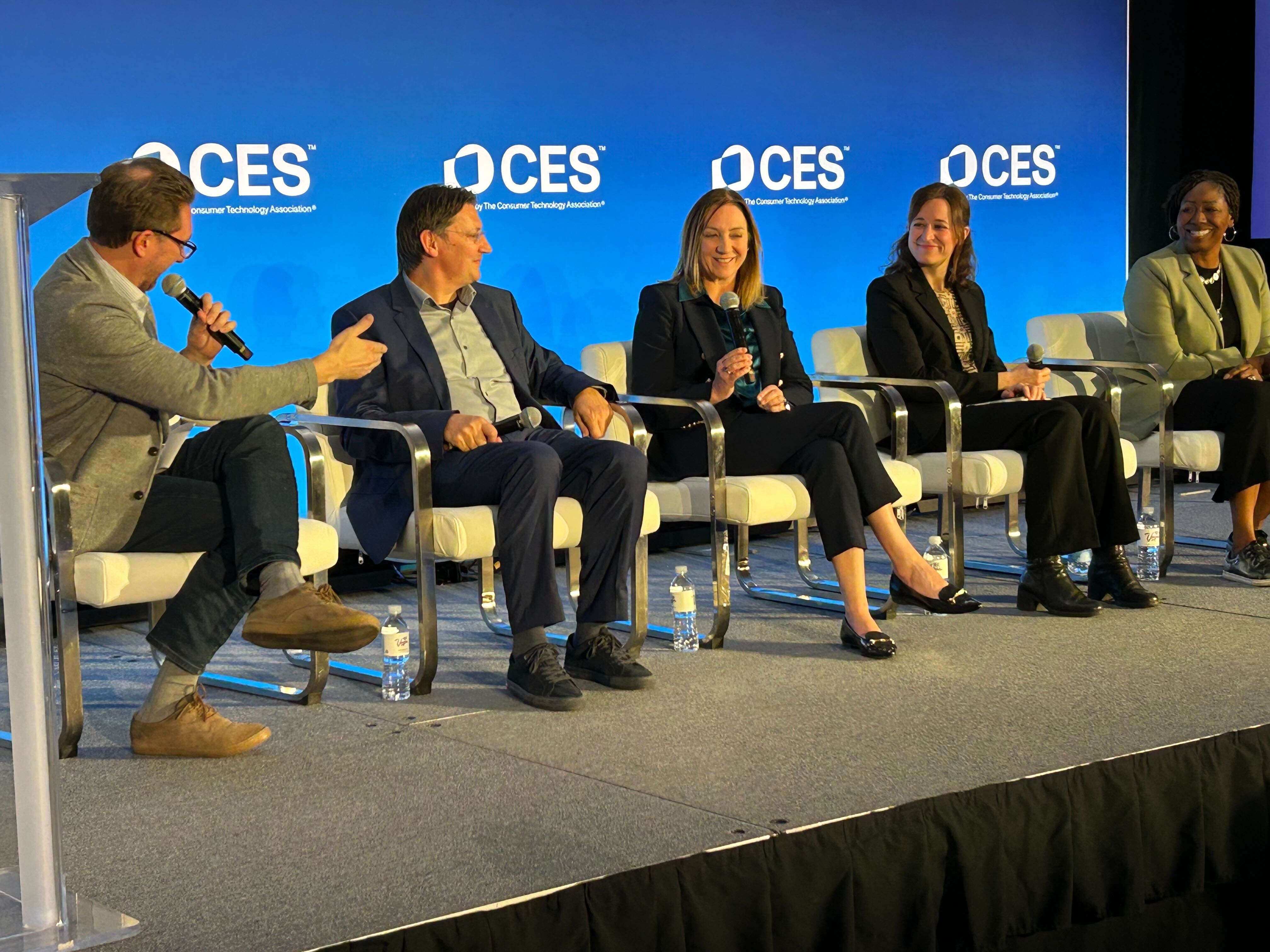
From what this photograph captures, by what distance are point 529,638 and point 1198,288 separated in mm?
2664

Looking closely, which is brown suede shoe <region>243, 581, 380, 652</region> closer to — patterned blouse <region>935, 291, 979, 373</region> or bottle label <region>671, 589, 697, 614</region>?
bottle label <region>671, 589, 697, 614</region>

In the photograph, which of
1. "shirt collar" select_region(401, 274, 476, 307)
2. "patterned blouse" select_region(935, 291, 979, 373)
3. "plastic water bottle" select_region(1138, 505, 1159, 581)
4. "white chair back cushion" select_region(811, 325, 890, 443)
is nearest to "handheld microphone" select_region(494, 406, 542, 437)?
"shirt collar" select_region(401, 274, 476, 307)

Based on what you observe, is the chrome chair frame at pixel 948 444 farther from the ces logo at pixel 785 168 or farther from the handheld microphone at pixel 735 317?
the ces logo at pixel 785 168

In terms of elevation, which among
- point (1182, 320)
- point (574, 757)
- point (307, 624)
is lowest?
point (574, 757)

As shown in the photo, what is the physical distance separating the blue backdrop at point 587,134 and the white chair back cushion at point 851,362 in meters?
0.87

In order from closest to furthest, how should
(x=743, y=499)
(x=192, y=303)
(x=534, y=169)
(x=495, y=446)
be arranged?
(x=192, y=303)
(x=495, y=446)
(x=743, y=499)
(x=534, y=169)

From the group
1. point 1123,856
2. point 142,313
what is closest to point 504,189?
point 142,313

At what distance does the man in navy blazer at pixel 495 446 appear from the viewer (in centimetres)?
329

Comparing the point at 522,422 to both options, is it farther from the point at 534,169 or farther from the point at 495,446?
the point at 534,169

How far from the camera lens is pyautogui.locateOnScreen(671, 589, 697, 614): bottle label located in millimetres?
3771

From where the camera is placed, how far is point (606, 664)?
11.3 ft

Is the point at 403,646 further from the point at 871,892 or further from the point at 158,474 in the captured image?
the point at 871,892

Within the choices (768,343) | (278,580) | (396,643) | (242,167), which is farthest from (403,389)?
(242,167)

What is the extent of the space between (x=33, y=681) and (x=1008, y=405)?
9.81ft
